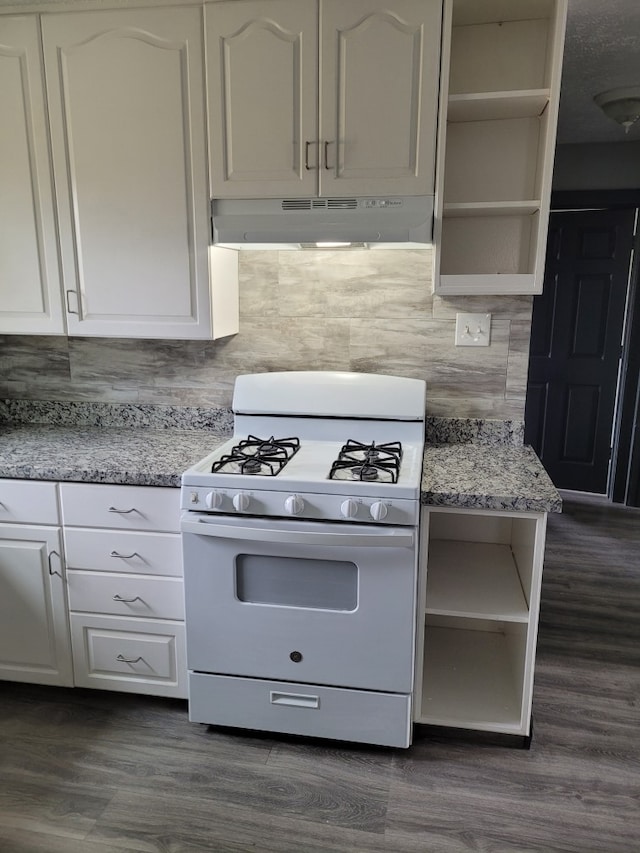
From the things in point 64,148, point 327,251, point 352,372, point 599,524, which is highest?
point 64,148

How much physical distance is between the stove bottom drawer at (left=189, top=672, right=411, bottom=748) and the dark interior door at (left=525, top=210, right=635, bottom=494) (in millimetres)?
2931

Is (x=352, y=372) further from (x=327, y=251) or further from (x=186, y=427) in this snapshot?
(x=186, y=427)

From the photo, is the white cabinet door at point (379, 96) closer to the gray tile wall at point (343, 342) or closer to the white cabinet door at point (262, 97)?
the white cabinet door at point (262, 97)

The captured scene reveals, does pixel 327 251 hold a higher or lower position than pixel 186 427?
higher

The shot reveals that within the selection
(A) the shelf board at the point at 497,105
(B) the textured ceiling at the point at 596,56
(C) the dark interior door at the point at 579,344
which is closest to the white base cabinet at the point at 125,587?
(A) the shelf board at the point at 497,105

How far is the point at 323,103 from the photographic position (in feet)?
6.18

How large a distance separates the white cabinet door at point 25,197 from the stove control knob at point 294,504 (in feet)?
3.63

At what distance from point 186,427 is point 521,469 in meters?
1.29

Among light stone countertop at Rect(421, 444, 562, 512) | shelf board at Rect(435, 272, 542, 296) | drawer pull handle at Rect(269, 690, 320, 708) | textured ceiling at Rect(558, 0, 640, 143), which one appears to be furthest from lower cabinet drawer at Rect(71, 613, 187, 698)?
textured ceiling at Rect(558, 0, 640, 143)

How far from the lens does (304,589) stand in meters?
1.81

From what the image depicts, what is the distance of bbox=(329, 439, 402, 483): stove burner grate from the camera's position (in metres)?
1.77

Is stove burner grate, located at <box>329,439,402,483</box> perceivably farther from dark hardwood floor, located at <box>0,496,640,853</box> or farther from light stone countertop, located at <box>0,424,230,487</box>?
dark hardwood floor, located at <box>0,496,640,853</box>

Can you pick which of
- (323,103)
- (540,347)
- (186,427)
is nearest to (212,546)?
(186,427)

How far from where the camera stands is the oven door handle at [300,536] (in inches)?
67.0
